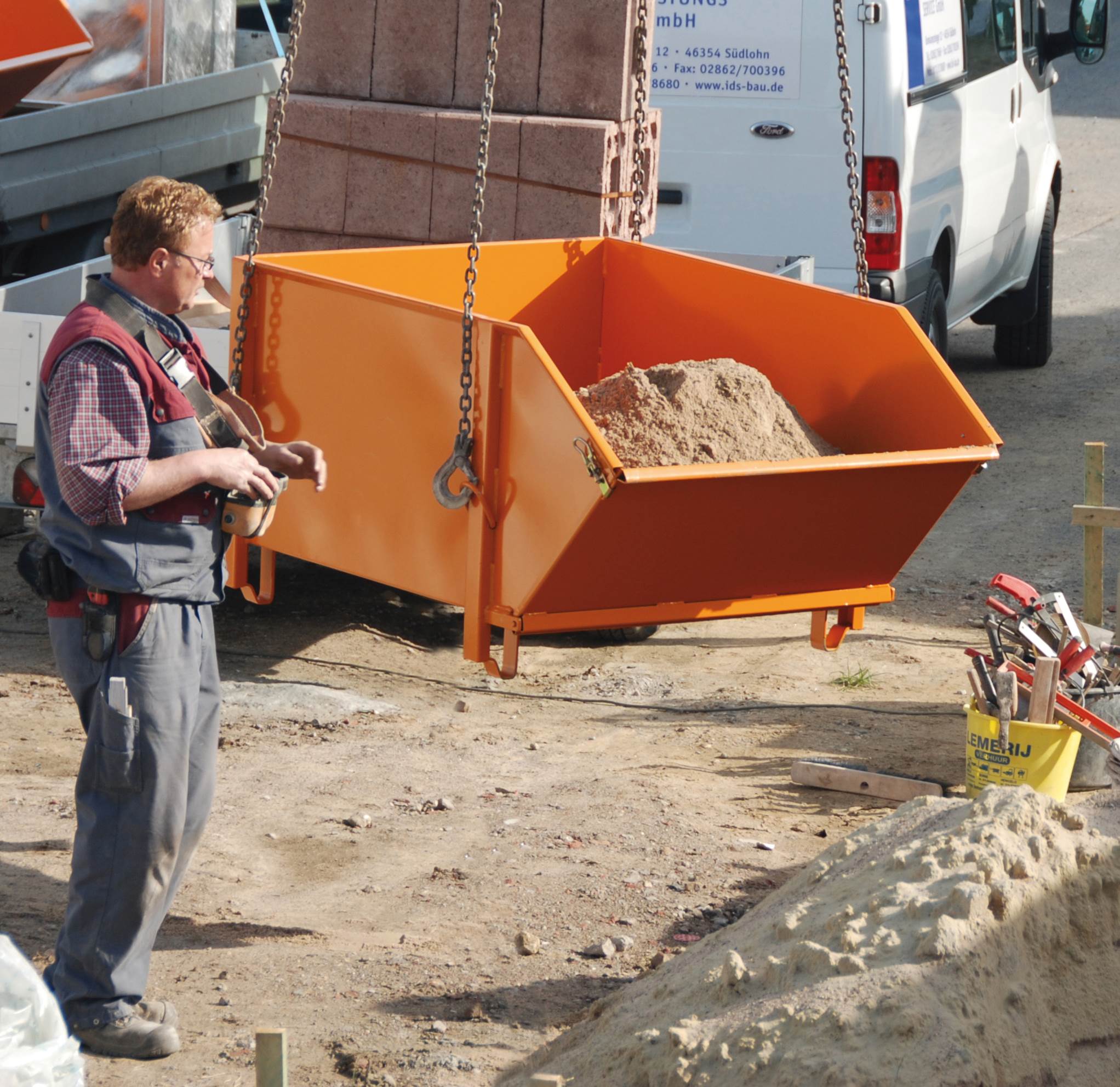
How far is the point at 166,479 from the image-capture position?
3.37 metres

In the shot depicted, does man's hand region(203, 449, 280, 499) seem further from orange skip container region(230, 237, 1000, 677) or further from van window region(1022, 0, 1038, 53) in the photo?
van window region(1022, 0, 1038, 53)

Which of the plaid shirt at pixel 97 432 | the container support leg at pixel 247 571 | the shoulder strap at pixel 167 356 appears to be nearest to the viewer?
the plaid shirt at pixel 97 432

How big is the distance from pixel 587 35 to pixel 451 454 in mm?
3220

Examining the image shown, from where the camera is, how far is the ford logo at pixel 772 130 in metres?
8.16

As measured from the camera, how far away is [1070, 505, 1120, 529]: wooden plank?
21.9 ft

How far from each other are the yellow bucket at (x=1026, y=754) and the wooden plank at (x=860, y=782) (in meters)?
0.23

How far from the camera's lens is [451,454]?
4289mm

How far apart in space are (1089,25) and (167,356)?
25.2 ft

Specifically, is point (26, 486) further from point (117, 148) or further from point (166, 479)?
point (117, 148)

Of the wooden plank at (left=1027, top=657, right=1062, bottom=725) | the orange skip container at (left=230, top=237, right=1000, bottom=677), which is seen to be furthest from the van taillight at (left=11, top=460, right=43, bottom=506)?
the wooden plank at (left=1027, top=657, right=1062, bottom=725)

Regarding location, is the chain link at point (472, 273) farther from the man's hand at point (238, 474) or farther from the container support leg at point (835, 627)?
the container support leg at point (835, 627)

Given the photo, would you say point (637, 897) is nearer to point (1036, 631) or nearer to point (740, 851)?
point (740, 851)

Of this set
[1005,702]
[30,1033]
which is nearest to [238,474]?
[30,1033]

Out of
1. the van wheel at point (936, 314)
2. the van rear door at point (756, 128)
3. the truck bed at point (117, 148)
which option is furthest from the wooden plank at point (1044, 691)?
the truck bed at point (117, 148)
